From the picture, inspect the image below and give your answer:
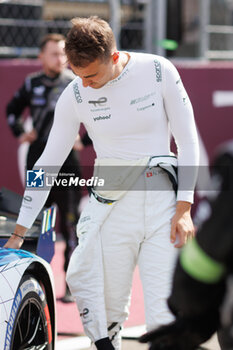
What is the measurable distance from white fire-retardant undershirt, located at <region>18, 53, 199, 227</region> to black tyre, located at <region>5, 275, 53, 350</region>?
75 cm

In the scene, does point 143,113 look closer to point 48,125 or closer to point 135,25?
point 48,125

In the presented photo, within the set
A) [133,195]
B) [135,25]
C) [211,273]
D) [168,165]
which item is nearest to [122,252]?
[133,195]

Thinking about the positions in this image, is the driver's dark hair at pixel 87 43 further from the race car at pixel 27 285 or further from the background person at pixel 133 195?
the race car at pixel 27 285

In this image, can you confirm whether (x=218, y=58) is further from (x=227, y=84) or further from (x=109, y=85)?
(x=109, y=85)

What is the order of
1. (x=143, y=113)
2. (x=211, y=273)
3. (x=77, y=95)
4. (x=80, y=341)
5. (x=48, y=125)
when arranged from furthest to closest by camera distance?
(x=48, y=125) < (x=80, y=341) < (x=77, y=95) < (x=143, y=113) < (x=211, y=273)

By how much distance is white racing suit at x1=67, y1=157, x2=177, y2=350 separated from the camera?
10.2 ft

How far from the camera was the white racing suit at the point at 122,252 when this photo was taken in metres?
3.12

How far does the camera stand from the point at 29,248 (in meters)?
3.48

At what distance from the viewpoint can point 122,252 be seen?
317 centimetres

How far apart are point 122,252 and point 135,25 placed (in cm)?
574

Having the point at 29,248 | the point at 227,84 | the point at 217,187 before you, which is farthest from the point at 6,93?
the point at 217,187

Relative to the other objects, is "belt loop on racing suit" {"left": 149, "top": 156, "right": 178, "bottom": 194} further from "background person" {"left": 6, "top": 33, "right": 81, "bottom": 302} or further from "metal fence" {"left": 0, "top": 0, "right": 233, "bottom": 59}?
"metal fence" {"left": 0, "top": 0, "right": 233, "bottom": 59}

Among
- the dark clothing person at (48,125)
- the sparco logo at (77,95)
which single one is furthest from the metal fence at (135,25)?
the sparco logo at (77,95)

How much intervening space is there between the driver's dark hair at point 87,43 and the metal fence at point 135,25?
16.1 ft
